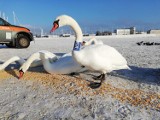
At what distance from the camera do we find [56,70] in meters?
7.59

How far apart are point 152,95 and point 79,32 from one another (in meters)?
2.26

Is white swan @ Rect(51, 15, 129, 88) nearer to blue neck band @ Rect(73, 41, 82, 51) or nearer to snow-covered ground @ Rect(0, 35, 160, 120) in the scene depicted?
blue neck band @ Rect(73, 41, 82, 51)

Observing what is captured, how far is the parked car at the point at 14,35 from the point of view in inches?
782

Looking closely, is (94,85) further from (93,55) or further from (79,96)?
(79,96)

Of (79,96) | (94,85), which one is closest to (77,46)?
(94,85)

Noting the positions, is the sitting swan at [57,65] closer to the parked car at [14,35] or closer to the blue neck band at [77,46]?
the blue neck band at [77,46]

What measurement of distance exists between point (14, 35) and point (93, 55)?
14.7m

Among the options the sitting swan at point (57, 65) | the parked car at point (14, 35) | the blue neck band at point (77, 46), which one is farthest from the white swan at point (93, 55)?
the parked car at point (14, 35)

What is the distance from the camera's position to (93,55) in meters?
6.54

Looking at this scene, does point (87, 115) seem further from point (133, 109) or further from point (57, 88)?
point (57, 88)

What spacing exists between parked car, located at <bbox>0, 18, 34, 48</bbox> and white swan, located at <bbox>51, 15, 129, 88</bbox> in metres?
13.6

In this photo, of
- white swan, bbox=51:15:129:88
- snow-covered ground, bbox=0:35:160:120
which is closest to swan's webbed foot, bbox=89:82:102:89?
white swan, bbox=51:15:129:88

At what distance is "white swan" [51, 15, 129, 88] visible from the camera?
649 centimetres

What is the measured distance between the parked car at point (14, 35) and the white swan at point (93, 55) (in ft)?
44.5
